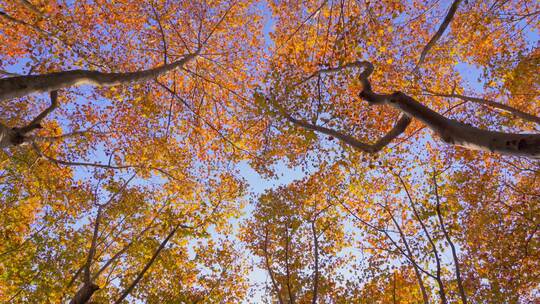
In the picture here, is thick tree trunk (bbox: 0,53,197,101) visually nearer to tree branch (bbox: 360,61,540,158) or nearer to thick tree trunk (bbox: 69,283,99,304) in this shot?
tree branch (bbox: 360,61,540,158)

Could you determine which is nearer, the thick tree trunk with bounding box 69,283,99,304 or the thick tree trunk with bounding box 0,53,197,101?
the thick tree trunk with bounding box 0,53,197,101

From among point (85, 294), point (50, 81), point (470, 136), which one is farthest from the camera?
point (85, 294)

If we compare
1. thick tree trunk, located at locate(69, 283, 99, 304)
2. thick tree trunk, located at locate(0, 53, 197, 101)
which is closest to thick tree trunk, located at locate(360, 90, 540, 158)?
thick tree trunk, located at locate(0, 53, 197, 101)

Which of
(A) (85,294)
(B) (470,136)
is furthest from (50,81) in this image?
(B) (470,136)

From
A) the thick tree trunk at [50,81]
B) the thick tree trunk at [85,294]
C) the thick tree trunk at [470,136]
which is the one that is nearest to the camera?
the thick tree trunk at [470,136]

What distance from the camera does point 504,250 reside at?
12727 mm

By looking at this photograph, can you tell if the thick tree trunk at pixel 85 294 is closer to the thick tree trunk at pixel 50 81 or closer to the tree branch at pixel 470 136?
the thick tree trunk at pixel 50 81

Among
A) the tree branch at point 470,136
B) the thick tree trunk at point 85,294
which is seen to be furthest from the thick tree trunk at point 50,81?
the thick tree trunk at point 85,294

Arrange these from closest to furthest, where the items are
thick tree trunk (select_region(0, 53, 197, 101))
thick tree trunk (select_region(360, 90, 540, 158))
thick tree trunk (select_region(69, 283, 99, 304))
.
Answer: thick tree trunk (select_region(360, 90, 540, 158))
thick tree trunk (select_region(0, 53, 197, 101))
thick tree trunk (select_region(69, 283, 99, 304))

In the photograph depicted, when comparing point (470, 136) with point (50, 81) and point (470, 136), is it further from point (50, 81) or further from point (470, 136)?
point (50, 81)

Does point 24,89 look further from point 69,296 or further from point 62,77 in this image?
point 69,296

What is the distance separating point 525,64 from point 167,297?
55.5 feet

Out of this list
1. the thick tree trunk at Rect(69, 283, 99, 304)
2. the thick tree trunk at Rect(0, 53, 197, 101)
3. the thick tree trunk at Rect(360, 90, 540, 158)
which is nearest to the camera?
the thick tree trunk at Rect(360, 90, 540, 158)

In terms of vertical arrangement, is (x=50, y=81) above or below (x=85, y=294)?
above
